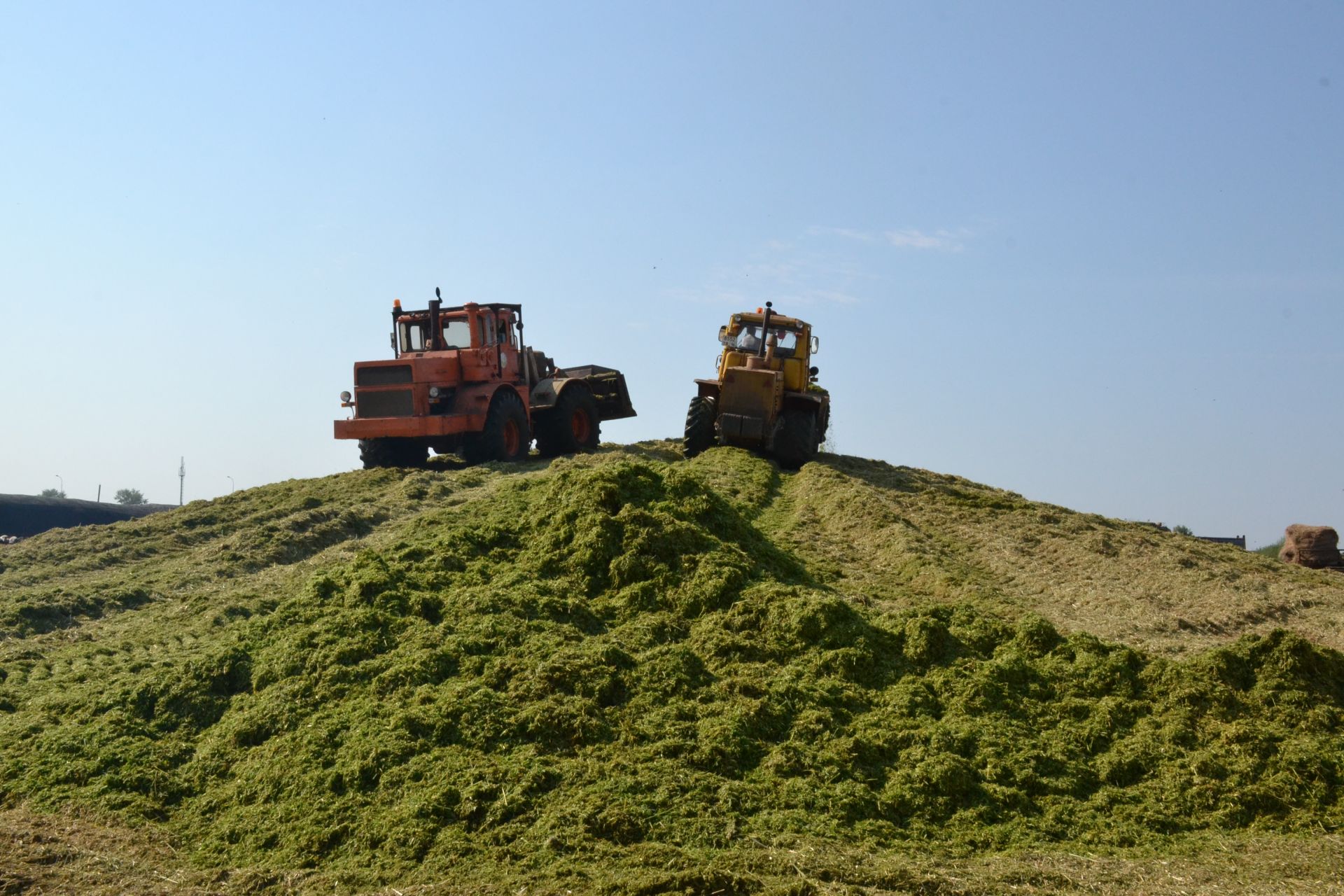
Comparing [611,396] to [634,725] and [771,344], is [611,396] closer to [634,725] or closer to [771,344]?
[771,344]

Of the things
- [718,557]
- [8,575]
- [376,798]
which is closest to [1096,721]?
[718,557]

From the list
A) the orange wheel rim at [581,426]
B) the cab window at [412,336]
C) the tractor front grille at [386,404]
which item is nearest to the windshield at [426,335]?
the cab window at [412,336]

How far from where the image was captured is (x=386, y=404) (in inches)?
765

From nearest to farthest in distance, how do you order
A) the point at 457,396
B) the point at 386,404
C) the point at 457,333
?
the point at 386,404
the point at 457,396
the point at 457,333

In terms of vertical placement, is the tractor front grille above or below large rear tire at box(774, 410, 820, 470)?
above

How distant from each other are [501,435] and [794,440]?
4.87 meters

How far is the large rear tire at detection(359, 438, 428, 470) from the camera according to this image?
65.7ft

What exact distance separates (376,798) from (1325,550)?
1611 centimetres

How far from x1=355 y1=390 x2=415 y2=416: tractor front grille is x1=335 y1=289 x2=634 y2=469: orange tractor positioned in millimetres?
11

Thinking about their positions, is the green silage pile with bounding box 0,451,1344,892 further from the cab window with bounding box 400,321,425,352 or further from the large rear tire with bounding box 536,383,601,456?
the large rear tire with bounding box 536,383,601,456

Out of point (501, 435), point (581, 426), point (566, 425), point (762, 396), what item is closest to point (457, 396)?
point (501, 435)

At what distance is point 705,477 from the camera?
17406 mm

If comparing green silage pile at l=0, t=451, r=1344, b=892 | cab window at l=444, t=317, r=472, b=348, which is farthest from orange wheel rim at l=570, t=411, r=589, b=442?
green silage pile at l=0, t=451, r=1344, b=892

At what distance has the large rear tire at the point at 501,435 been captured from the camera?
19.9 m
